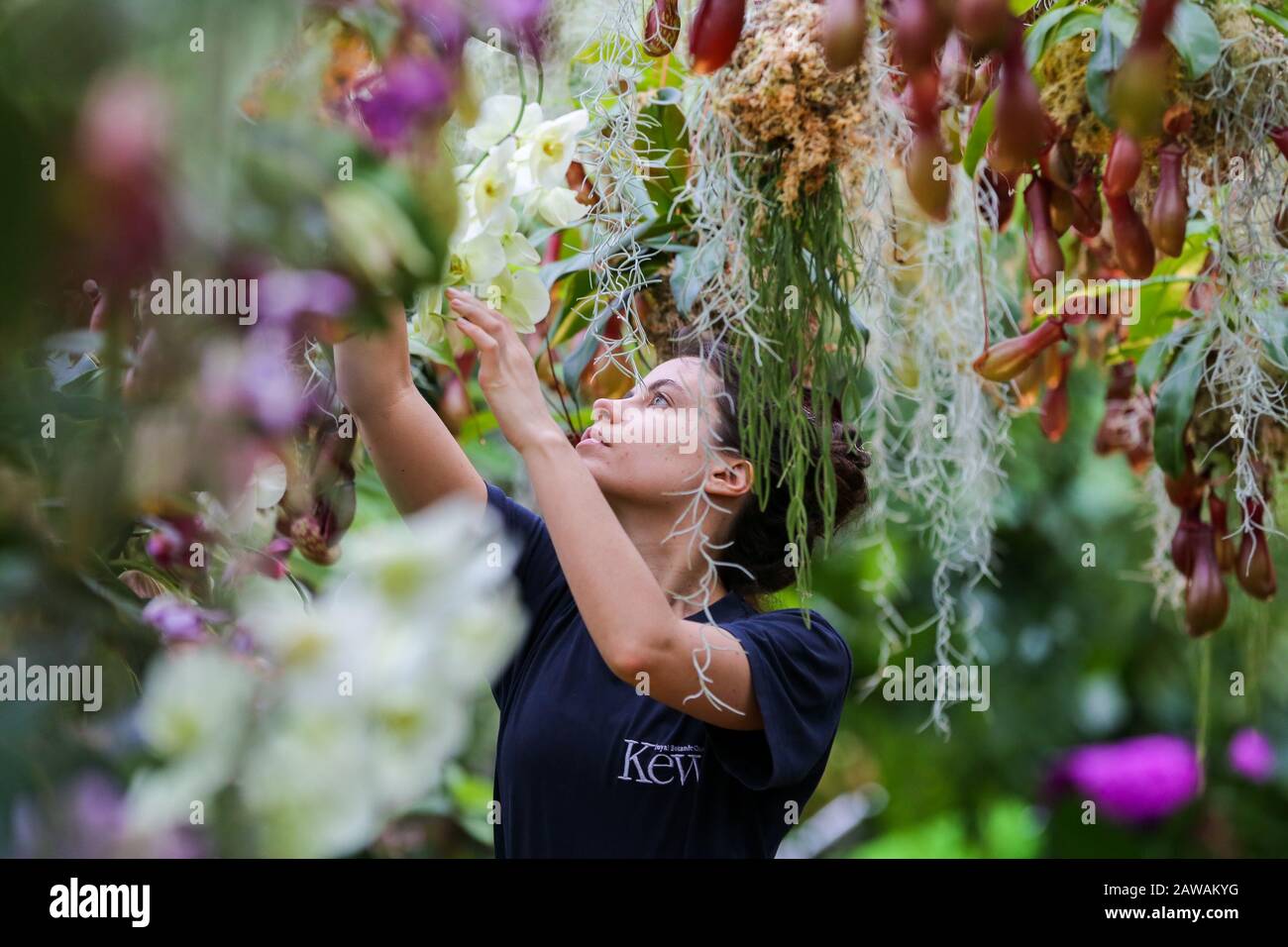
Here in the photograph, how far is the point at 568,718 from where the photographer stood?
41.2 inches

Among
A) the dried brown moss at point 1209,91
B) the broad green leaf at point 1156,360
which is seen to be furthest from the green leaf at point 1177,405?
the dried brown moss at point 1209,91

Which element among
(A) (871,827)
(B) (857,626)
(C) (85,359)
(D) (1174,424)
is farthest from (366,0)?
(A) (871,827)

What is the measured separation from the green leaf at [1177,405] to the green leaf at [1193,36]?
360mm

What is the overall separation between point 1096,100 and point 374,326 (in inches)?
26.4

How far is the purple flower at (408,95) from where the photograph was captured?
0.30m

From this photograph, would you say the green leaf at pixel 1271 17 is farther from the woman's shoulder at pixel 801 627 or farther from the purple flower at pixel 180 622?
the purple flower at pixel 180 622

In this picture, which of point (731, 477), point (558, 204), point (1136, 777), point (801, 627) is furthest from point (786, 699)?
point (1136, 777)

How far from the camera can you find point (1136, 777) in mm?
2199

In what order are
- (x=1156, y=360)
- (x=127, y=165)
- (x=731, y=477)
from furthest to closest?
(x=1156, y=360) → (x=731, y=477) → (x=127, y=165)

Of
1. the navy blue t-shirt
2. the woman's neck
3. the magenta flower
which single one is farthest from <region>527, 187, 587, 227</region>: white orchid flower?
the magenta flower

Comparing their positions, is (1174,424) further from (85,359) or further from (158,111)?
(158,111)

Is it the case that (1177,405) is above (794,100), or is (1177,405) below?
below

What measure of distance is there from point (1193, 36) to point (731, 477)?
50 centimetres

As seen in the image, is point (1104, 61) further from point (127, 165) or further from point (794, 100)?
point (127, 165)
